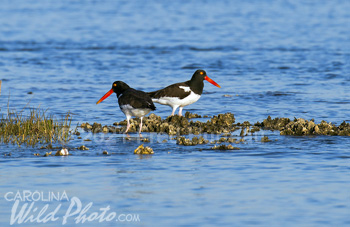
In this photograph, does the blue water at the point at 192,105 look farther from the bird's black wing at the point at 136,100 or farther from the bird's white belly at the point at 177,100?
the bird's white belly at the point at 177,100

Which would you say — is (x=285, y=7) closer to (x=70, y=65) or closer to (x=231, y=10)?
(x=231, y=10)

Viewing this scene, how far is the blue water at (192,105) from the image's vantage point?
940 cm

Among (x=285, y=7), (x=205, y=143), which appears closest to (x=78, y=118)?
(x=205, y=143)

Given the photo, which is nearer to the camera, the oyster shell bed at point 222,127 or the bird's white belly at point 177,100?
the oyster shell bed at point 222,127

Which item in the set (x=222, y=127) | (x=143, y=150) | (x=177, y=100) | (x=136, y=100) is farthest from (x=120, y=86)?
(x=143, y=150)

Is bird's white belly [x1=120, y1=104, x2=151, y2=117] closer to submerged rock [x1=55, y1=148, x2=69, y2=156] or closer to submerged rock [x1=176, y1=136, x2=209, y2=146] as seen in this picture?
submerged rock [x1=176, y1=136, x2=209, y2=146]

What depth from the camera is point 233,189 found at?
32.9 feet

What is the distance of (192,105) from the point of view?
19172 mm

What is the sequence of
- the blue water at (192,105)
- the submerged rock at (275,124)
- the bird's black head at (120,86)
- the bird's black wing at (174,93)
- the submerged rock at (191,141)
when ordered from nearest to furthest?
the blue water at (192,105) → the submerged rock at (191,141) → the submerged rock at (275,124) → the bird's black head at (120,86) → the bird's black wing at (174,93)

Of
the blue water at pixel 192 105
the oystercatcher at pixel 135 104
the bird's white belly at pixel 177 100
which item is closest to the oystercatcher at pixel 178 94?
the bird's white belly at pixel 177 100

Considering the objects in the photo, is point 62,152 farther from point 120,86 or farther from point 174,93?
point 174,93

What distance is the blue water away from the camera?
940 centimetres

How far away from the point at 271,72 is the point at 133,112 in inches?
484

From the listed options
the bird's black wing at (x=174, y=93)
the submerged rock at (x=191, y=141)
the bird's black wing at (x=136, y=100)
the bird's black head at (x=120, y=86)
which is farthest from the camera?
the bird's black wing at (x=174, y=93)
